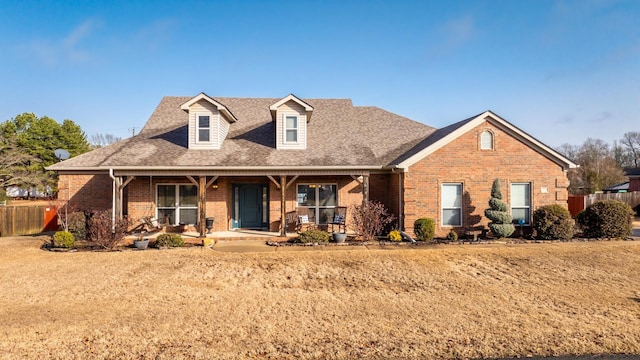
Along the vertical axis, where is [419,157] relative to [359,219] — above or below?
above

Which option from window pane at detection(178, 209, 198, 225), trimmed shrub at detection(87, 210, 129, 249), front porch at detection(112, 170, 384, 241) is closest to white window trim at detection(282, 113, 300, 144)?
front porch at detection(112, 170, 384, 241)

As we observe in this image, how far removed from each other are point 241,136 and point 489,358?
14784 millimetres

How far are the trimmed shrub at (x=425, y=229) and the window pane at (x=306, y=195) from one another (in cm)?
477

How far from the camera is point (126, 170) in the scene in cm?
1417

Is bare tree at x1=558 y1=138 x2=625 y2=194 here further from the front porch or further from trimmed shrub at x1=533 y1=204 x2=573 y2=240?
the front porch

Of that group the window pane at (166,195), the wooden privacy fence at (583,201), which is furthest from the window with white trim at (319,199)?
the wooden privacy fence at (583,201)

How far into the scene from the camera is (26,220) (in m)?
18.2

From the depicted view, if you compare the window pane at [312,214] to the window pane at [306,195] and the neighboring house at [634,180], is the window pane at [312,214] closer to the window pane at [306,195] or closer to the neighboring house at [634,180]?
the window pane at [306,195]

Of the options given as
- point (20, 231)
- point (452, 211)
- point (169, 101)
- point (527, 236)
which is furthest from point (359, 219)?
point (20, 231)

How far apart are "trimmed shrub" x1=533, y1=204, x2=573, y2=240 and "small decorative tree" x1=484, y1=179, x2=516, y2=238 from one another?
111 cm

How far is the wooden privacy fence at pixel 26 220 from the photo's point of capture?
17.5 metres

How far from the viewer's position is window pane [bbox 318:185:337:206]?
16.7m

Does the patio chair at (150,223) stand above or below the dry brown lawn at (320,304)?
above

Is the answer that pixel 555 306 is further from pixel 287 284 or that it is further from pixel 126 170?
pixel 126 170
